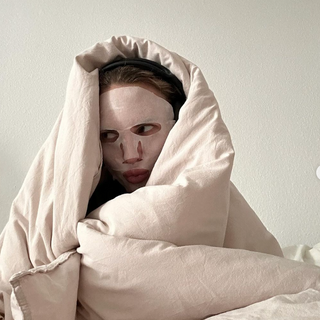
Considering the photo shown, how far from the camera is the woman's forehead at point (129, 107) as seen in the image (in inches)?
37.8

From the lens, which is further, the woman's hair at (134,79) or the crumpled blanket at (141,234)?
the woman's hair at (134,79)

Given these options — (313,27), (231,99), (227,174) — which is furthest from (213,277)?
(313,27)

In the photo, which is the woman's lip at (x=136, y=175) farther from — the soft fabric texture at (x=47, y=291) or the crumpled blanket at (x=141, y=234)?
the soft fabric texture at (x=47, y=291)

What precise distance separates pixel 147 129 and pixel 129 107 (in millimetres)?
55

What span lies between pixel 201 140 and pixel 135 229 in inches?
8.5

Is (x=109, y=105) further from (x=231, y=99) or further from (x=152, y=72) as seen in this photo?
(x=231, y=99)

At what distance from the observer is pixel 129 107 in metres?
0.96

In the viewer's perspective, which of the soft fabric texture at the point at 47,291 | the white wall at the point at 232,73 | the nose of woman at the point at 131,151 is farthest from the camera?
the white wall at the point at 232,73

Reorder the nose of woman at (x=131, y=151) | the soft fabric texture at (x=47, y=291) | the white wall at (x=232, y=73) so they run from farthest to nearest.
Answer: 1. the white wall at (x=232, y=73)
2. the nose of woman at (x=131, y=151)
3. the soft fabric texture at (x=47, y=291)

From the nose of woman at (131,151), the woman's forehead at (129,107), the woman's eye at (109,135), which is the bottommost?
the nose of woman at (131,151)

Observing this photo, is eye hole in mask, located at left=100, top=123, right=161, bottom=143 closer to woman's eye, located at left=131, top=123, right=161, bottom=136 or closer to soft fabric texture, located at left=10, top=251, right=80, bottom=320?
woman's eye, located at left=131, top=123, right=161, bottom=136

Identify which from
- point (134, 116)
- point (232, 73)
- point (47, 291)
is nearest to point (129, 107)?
point (134, 116)

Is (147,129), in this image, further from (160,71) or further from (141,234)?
(141,234)

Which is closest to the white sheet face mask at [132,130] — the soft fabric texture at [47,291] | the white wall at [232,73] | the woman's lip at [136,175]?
the woman's lip at [136,175]
